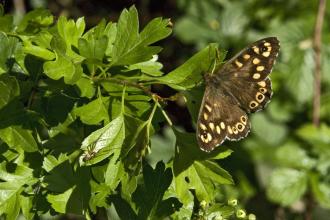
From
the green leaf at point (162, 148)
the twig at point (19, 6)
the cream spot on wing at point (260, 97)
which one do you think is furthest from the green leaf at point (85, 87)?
the twig at point (19, 6)

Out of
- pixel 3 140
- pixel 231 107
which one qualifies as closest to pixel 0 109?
pixel 3 140

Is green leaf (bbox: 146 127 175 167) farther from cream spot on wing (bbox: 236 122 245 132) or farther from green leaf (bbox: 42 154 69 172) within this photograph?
green leaf (bbox: 42 154 69 172)

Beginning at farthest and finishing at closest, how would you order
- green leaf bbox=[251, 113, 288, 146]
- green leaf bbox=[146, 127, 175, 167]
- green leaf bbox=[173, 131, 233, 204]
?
green leaf bbox=[251, 113, 288, 146] < green leaf bbox=[146, 127, 175, 167] < green leaf bbox=[173, 131, 233, 204]

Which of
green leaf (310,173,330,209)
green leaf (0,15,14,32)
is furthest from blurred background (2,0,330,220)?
green leaf (0,15,14,32)

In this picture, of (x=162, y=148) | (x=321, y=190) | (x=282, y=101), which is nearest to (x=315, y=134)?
(x=321, y=190)

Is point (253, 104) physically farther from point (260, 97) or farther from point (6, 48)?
point (6, 48)

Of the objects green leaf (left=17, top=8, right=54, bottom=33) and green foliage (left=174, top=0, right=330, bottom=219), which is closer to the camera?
green leaf (left=17, top=8, right=54, bottom=33)

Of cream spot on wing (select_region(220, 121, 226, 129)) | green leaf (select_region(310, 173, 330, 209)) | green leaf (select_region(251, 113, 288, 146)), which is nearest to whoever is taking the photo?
cream spot on wing (select_region(220, 121, 226, 129))

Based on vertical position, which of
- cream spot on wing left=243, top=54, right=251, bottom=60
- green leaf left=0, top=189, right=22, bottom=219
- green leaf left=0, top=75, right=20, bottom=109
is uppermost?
green leaf left=0, top=75, right=20, bottom=109
